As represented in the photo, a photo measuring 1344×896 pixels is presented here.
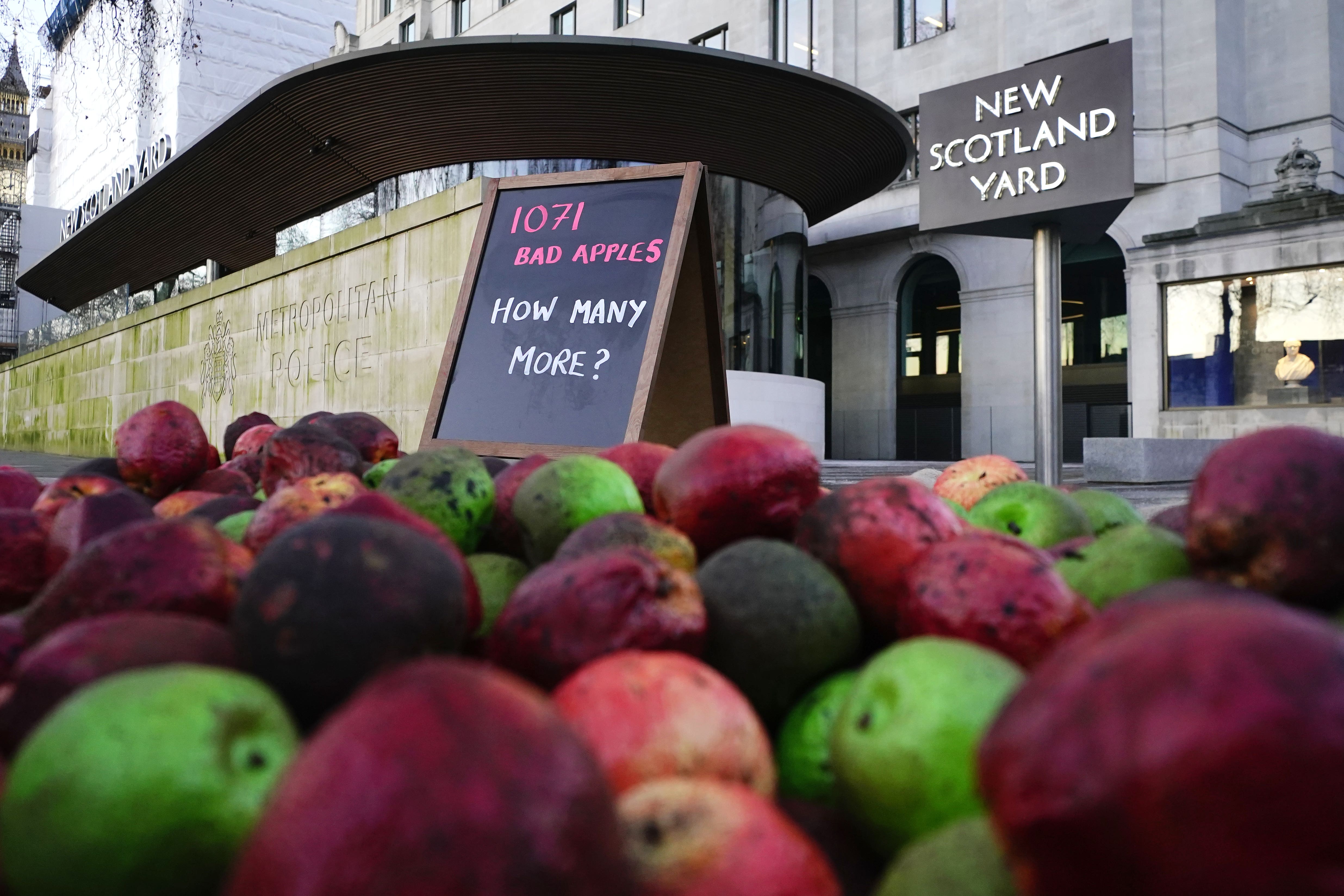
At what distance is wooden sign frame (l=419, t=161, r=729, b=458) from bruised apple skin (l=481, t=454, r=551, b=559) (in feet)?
7.53

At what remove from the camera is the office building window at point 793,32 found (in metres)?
24.4

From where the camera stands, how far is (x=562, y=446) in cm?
411

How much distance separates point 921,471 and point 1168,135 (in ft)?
64.6

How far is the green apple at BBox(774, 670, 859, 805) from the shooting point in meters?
0.99

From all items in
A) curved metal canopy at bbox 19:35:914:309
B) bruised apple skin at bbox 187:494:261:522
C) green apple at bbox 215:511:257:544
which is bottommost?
green apple at bbox 215:511:257:544

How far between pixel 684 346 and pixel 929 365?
2788cm

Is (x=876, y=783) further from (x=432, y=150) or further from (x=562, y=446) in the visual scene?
(x=432, y=150)

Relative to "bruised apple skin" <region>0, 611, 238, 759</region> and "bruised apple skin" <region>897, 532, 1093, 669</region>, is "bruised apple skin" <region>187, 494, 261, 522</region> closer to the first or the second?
"bruised apple skin" <region>0, 611, 238, 759</region>

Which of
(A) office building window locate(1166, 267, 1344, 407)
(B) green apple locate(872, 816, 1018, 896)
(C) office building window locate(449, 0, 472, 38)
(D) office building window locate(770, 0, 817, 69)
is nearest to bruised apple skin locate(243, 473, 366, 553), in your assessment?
(B) green apple locate(872, 816, 1018, 896)

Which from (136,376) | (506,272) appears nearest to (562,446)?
(506,272)

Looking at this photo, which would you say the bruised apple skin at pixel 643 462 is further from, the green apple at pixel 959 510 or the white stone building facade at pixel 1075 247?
the white stone building facade at pixel 1075 247

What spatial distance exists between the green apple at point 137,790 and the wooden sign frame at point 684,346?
11.0 feet

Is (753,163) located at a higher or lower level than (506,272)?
higher

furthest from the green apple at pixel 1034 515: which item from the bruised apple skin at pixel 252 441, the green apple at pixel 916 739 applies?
the bruised apple skin at pixel 252 441
